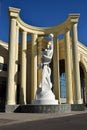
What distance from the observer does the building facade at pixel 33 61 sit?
30156mm

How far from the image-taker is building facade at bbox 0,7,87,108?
3016 centimetres

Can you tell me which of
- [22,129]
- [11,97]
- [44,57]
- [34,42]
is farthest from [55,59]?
[22,129]

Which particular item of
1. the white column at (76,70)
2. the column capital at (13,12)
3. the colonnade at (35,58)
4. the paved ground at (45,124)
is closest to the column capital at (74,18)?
the colonnade at (35,58)

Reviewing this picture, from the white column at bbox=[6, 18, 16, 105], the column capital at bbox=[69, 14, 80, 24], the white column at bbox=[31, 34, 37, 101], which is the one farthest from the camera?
the white column at bbox=[31, 34, 37, 101]

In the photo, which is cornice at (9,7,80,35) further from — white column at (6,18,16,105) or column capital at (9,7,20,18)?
white column at (6,18,16,105)

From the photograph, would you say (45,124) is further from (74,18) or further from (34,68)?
(74,18)

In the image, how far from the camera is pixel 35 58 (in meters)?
35.7

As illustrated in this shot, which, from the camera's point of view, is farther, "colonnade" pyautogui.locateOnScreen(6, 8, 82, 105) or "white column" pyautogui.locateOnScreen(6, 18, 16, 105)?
"colonnade" pyautogui.locateOnScreen(6, 8, 82, 105)

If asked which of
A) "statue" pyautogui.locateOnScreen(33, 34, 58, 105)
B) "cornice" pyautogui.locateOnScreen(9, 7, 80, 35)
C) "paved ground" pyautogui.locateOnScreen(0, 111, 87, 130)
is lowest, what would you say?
"paved ground" pyautogui.locateOnScreen(0, 111, 87, 130)

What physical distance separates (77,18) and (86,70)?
16016mm

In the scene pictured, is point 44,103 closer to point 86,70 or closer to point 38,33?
point 38,33

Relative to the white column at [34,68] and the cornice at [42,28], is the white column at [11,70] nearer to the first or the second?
the cornice at [42,28]

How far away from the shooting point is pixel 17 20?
3247 cm

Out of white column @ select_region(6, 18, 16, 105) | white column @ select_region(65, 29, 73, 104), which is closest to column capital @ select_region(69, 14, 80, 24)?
white column @ select_region(65, 29, 73, 104)
